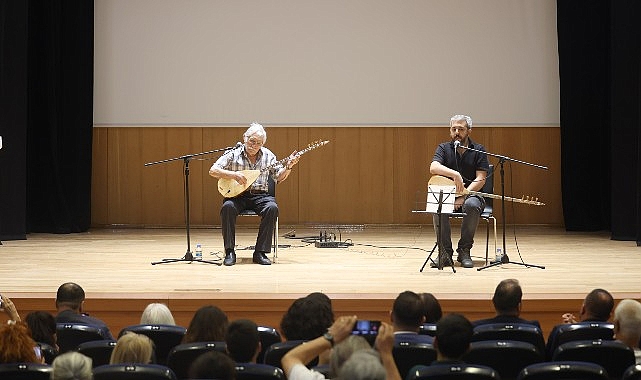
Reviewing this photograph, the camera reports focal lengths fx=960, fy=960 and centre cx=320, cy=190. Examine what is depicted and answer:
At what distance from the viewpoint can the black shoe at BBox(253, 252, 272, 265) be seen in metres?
8.12

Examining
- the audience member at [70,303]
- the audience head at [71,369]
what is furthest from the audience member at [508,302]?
the audience head at [71,369]

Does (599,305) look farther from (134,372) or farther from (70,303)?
(70,303)

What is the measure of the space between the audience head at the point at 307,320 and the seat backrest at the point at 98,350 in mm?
775

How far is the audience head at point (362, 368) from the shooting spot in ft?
9.58

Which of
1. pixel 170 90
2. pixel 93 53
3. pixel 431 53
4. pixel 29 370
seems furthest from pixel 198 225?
pixel 29 370

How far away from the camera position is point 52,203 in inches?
445

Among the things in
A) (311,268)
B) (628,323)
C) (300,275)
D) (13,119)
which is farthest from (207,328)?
(13,119)

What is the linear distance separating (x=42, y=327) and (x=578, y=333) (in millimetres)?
2499

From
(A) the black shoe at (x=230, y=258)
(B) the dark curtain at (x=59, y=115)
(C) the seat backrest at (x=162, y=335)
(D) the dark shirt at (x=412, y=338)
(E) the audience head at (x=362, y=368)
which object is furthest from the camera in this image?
(B) the dark curtain at (x=59, y=115)

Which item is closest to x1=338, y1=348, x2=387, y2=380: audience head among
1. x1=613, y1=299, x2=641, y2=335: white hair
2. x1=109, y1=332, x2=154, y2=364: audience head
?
x1=109, y1=332, x2=154, y2=364: audience head

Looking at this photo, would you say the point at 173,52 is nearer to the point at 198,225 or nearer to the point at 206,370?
the point at 198,225

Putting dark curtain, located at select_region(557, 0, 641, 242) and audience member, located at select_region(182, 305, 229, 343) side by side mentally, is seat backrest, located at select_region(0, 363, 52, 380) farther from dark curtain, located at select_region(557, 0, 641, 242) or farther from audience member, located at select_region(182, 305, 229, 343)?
dark curtain, located at select_region(557, 0, 641, 242)

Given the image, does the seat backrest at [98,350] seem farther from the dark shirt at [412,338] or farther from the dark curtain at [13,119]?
the dark curtain at [13,119]

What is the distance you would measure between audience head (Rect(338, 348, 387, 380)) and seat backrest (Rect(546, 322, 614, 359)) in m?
1.68
